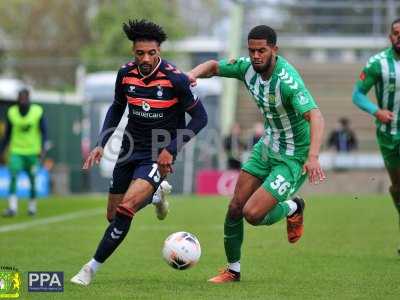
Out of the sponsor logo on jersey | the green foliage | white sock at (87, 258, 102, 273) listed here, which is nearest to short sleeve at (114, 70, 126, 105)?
the sponsor logo on jersey

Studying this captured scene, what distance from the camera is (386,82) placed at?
467 inches

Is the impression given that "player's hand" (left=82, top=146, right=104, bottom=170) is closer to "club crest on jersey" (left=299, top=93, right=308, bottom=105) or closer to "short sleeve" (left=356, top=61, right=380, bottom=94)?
"club crest on jersey" (left=299, top=93, right=308, bottom=105)

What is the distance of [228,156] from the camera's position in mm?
29203

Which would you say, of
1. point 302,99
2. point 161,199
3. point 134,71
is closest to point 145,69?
point 134,71

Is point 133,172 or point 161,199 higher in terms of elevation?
point 133,172

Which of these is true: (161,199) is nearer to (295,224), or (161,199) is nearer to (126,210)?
(295,224)

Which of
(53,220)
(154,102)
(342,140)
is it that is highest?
(154,102)

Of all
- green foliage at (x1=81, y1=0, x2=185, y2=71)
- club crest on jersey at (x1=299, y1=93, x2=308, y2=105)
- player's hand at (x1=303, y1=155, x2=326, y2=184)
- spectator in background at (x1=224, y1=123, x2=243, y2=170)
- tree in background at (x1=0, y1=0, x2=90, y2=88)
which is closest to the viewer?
player's hand at (x1=303, y1=155, x2=326, y2=184)

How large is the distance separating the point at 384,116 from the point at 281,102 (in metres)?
1.92

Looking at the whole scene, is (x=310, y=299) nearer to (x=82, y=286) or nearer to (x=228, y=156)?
(x=82, y=286)

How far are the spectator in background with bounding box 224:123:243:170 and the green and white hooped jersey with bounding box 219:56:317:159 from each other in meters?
18.7

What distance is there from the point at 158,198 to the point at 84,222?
22.8ft

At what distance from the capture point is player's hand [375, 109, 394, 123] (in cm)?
1146

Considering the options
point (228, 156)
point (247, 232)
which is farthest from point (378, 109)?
point (228, 156)
